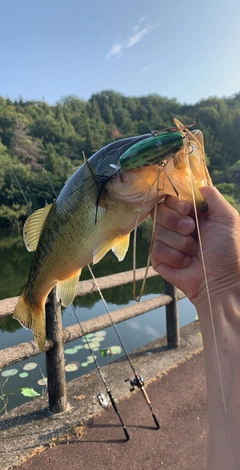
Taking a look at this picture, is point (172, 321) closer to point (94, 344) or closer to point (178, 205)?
point (94, 344)

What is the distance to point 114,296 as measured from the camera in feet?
33.8

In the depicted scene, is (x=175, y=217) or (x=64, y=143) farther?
(x=64, y=143)

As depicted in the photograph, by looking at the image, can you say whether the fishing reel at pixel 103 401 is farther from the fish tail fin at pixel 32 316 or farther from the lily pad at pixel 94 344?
the lily pad at pixel 94 344

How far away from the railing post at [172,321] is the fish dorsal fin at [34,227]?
9.46 ft

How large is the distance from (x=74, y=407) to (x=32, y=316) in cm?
184

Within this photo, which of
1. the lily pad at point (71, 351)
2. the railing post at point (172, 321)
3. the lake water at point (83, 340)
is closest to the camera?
the railing post at point (172, 321)

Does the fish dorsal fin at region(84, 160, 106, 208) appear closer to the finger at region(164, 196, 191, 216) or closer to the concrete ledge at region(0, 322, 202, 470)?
the finger at region(164, 196, 191, 216)

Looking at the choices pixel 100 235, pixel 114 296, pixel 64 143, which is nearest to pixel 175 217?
pixel 100 235

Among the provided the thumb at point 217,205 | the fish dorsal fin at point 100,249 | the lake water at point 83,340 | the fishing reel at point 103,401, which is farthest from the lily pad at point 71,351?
the thumb at point 217,205

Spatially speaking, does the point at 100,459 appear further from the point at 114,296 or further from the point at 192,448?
the point at 114,296

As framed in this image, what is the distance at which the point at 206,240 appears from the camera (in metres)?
1.49

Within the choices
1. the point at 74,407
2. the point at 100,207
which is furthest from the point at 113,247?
the point at 74,407

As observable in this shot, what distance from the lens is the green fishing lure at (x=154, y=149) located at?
1.10 metres

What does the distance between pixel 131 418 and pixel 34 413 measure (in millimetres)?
895
